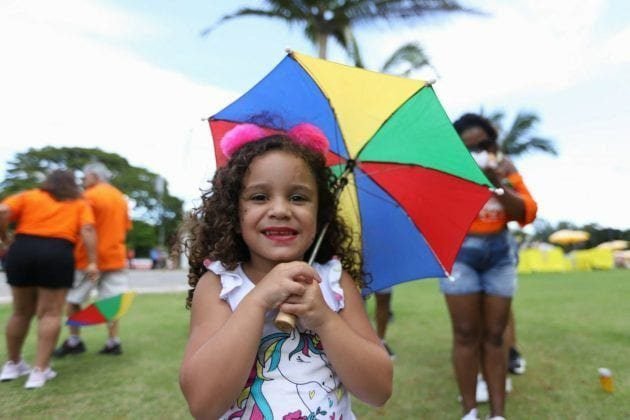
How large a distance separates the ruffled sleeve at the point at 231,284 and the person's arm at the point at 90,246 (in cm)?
314

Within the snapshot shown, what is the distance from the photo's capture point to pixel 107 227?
5027 mm

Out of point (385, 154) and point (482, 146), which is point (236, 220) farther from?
point (482, 146)

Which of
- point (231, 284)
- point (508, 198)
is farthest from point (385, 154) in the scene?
point (508, 198)

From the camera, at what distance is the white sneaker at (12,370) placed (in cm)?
391

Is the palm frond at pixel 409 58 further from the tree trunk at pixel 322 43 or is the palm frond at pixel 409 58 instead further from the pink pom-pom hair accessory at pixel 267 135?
the pink pom-pom hair accessory at pixel 267 135

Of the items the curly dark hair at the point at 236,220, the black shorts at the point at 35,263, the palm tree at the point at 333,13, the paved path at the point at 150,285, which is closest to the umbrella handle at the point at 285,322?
the curly dark hair at the point at 236,220

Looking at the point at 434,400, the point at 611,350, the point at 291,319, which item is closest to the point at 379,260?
the point at 291,319

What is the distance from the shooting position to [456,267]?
295cm

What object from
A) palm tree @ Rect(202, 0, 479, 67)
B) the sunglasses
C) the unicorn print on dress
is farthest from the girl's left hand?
palm tree @ Rect(202, 0, 479, 67)

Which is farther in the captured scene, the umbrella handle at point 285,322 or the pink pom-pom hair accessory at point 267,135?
the pink pom-pom hair accessory at point 267,135

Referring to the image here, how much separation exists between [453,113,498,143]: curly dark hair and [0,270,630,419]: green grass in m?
1.82

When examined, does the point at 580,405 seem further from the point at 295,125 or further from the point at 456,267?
the point at 295,125

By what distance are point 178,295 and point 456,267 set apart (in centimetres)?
817

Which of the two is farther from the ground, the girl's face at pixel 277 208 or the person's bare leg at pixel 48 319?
the girl's face at pixel 277 208
